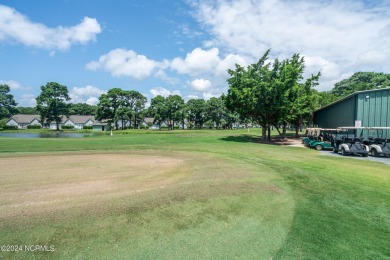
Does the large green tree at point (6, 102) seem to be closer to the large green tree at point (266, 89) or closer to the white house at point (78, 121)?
the white house at point (78, 121)

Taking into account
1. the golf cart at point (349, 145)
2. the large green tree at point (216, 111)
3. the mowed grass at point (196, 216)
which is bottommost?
the mowed grass at point (196, 216)

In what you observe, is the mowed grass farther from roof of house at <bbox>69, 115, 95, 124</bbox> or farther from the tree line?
roof of house at <bbox>69, 115, 95, 124</bbox>

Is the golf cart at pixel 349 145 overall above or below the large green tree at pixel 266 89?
below

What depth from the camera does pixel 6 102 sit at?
99.5 metres

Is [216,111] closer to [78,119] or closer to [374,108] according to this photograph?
[78,119]

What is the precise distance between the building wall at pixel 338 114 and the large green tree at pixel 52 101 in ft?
259

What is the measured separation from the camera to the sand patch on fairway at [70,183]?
20.0 ft

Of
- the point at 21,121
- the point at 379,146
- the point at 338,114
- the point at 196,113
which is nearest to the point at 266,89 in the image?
the point at 338,114

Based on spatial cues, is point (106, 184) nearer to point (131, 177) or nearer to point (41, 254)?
point (131, 177)

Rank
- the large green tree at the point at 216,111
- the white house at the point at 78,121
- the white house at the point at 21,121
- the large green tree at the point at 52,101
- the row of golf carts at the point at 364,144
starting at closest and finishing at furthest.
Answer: the row of golf carts at the point at 364,144, the large green tree at the point at 52,101, the large green tree at the point at 216,111, the white house at the point at 21,121, the white house at the point at 78,121

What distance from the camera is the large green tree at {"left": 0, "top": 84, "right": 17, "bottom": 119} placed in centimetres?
9281

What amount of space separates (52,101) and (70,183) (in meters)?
81.6

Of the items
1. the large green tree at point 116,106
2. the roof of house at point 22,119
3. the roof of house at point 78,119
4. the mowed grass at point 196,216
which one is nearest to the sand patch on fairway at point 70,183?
the mowed grass at point 196,216

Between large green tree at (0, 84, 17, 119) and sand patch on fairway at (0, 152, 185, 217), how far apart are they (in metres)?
107
